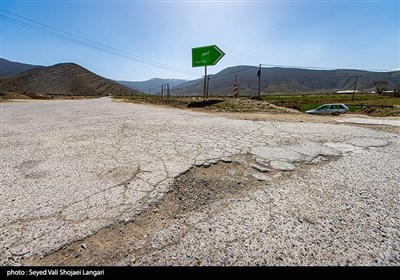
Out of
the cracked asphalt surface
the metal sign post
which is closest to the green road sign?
the metal sign post

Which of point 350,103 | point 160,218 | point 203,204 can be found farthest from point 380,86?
point 160,218

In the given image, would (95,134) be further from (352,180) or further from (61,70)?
(61,70)

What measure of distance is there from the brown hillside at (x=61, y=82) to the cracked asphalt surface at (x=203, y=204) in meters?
82.2

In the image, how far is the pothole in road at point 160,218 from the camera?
1.60 metres

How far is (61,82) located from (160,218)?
348 feet

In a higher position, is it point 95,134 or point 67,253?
point 95,134

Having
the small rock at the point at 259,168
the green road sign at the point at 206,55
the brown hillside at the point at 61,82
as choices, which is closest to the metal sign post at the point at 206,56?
the green road sign at the point at 206,55

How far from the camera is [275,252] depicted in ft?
5.38

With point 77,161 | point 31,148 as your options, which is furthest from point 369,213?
point 31,148

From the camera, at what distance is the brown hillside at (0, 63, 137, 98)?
75.8 metres

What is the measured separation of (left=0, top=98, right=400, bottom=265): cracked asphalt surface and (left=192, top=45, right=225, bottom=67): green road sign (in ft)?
52.8

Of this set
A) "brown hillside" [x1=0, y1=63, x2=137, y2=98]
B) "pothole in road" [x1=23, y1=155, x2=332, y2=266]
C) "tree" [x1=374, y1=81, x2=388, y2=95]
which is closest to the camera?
"pothole in road" [x1=23, y1=155, x2=332, y2=266]

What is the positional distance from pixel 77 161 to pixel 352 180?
4.66 m

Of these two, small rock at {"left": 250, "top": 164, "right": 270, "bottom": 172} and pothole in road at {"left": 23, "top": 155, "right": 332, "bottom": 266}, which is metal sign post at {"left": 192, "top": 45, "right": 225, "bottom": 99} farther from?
pothole in road at {"left": 23, "top": 155, "right": 332, "bottom": 266}
